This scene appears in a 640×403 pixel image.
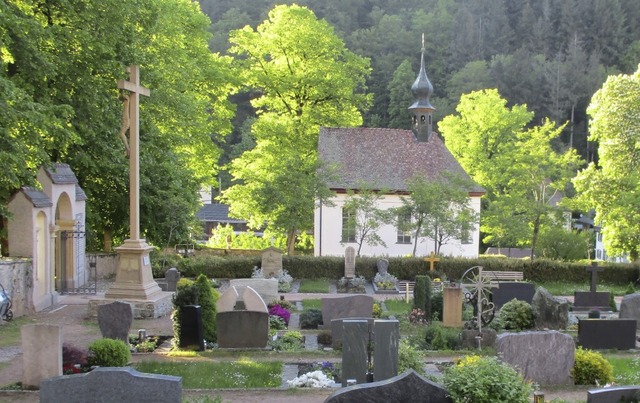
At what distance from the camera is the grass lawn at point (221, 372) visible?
12641 mm

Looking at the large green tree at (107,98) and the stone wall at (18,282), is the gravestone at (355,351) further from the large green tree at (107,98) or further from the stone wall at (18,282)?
the stone wall at (18,282)

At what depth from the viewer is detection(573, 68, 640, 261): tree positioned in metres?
34.1

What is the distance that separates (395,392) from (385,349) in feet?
7.29

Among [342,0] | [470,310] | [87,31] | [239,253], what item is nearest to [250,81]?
[239,253]

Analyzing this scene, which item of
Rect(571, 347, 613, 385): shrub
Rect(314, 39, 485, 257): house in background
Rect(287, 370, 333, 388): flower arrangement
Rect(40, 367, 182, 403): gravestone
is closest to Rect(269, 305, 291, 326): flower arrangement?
Rect(287, 370, 333, 388): flower arrangement

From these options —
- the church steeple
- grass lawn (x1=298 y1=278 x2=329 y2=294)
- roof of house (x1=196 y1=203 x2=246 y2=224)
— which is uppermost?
the church steeple

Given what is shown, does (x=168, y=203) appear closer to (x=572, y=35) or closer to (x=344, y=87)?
(x=344, y=87)

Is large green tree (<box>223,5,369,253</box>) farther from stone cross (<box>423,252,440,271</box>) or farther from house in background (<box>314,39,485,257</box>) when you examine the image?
stone cross (<box>423,252,440,271</box>)

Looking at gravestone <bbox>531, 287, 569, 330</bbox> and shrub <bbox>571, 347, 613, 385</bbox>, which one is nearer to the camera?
shrub <bbox>571, 347, 613, 385</bbox>

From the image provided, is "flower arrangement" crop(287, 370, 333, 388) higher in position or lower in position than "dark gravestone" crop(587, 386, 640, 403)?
lower

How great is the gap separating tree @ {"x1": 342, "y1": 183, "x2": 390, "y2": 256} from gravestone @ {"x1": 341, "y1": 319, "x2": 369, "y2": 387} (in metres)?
21.8

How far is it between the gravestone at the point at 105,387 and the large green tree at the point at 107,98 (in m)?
9.36

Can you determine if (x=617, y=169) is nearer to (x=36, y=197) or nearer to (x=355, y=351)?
(x=36, y=197)

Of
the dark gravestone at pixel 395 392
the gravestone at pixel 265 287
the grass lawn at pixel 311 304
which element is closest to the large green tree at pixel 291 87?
the grass lawn at pixel 311 304
